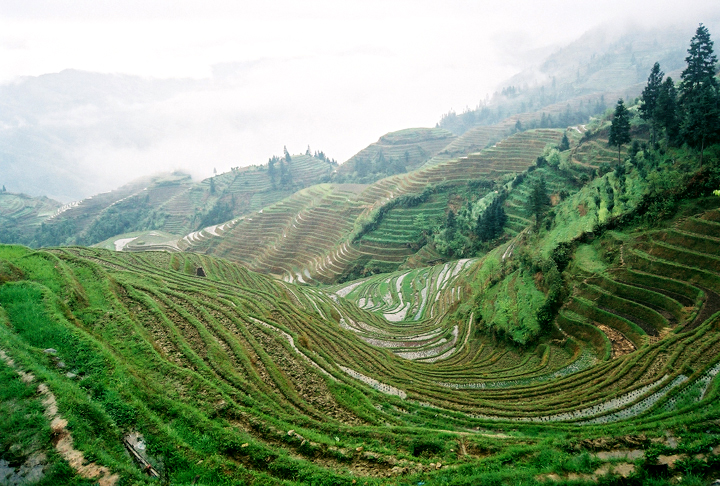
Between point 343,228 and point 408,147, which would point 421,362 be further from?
point 408,147

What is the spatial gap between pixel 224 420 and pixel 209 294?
13.7 metres

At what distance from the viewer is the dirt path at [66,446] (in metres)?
7.62

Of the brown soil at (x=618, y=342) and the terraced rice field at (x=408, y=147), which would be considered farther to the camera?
the terraced rice field at (x=408, y=147)

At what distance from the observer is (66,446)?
8.26m

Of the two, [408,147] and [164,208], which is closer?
[164,208]

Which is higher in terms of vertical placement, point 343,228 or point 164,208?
point 164,208

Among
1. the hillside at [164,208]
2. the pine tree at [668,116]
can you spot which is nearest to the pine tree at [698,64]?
the pine tree at [668,116]

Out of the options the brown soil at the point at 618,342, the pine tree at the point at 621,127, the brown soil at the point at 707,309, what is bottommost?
the brown soil at the point at 618,342

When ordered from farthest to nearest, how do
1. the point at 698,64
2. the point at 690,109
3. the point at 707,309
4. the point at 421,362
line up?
1. the point at 698,64
2. the point at 690,109
3. the point at 421,362
4. the point at 707,309

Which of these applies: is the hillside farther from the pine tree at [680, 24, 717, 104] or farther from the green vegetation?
the pine tree at [680, 24, 717, 104]

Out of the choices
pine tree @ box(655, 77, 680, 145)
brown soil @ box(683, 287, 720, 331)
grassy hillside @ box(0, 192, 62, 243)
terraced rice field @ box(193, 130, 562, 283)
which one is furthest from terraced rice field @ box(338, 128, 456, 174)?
brown soil @ box(683, 287, 720, 331)

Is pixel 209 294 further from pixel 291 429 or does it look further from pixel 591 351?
pixel 591 351

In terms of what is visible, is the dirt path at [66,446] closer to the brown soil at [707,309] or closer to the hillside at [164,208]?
the brown soil at [707,309]

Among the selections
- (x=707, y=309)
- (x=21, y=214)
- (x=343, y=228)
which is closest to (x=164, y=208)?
(x=21, y=214)
